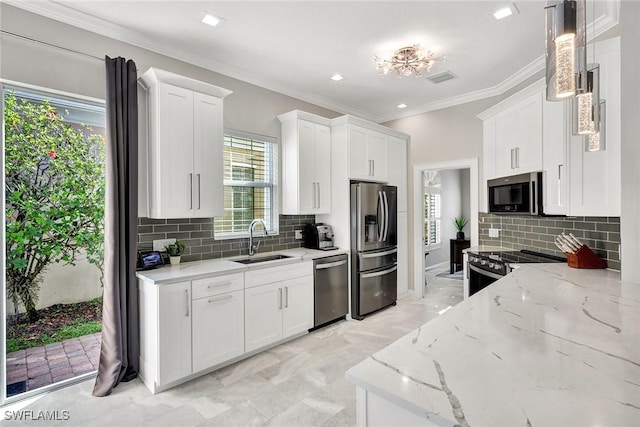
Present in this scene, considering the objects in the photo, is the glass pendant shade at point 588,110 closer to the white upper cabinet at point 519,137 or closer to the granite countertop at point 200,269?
the white upper cabinet at point 519,137

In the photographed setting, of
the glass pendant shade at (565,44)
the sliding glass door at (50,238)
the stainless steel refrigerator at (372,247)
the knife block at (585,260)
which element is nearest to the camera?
the glass pendant shade at (565,44)

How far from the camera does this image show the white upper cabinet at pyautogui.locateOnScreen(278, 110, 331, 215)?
3.89 meters

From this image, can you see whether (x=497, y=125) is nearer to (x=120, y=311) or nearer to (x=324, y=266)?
(x=324, y=266)

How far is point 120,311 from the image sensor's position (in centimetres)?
257

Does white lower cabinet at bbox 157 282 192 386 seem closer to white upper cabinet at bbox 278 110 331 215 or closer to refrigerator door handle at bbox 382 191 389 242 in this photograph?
white upper cabinet at bbox 278 110 331 215

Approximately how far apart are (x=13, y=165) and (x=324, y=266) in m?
2.84

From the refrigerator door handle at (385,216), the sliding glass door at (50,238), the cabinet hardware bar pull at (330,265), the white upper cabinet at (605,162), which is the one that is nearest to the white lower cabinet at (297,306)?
the cabinet hardware bar pull at (330,265)

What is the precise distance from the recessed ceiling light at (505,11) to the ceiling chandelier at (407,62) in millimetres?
705

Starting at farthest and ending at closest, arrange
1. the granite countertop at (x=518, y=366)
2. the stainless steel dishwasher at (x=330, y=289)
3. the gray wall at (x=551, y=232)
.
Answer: the stainless steel dishwasher at (x=330, y=289), the gray wall at (x=551, y=232), the granite countertop at (x=518, y=366)

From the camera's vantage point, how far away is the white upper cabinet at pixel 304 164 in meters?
3.89

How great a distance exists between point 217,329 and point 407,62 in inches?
122

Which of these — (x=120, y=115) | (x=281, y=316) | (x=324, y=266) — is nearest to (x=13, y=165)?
(x=120, y=115)

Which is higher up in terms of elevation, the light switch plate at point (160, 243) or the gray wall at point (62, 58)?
the gray wall at point (62, 58)

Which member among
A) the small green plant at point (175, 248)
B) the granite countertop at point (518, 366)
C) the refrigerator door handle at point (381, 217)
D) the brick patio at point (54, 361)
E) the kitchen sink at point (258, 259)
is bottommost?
the brick patio at point (54, 361)
